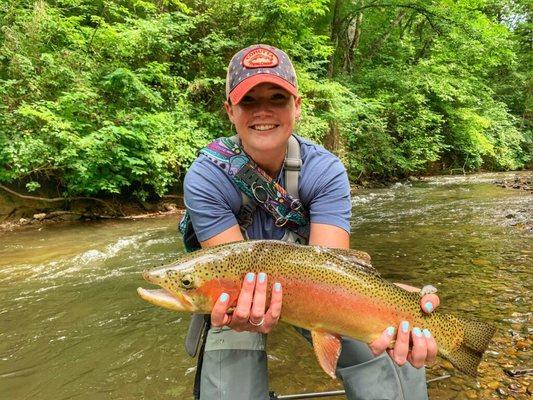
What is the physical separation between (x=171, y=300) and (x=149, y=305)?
3195 mm

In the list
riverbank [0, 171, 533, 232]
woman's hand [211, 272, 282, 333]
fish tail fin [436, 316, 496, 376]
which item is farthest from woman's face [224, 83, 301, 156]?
riverbank [0, 171, 533, 232]

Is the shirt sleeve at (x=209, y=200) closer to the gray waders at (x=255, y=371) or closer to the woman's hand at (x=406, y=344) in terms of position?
the gray waders at (x=255, y=371)

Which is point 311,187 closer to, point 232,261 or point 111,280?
point 232,261

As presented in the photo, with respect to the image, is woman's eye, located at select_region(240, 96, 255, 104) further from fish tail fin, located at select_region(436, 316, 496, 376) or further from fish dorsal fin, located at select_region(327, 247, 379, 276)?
fish tail fin, located at select_region(436, 316, 496, 376)

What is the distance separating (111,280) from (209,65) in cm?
871

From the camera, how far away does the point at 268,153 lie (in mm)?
2432

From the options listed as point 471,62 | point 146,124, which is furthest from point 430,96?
point 146,124

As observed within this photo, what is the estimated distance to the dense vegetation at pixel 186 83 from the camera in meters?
9.10

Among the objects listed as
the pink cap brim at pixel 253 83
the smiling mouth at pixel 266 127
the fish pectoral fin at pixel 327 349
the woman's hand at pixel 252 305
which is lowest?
the fish pectoral fin at pixel 327 349

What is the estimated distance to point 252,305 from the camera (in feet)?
6.04

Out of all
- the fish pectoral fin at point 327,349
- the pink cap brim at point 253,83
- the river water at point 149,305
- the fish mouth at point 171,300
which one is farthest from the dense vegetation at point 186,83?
the fish pectoral fin at point 327,349

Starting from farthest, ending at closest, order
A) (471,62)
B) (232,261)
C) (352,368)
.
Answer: (471,62) → (352,368) → (232,261)

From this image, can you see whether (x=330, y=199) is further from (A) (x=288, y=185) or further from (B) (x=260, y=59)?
(B) (x=260, y=59)

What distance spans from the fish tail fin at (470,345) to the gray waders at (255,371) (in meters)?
0.25
